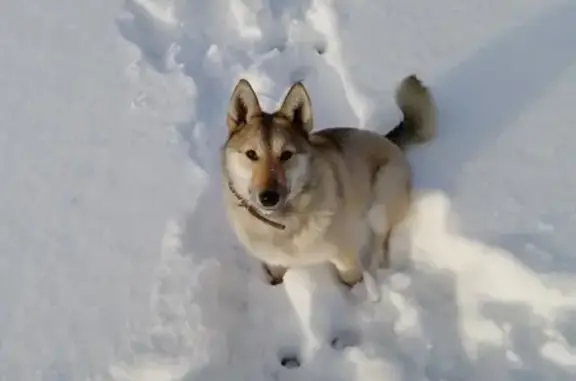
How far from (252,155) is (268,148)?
0.06 m

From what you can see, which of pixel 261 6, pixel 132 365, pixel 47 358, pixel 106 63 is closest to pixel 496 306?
pixel 132 365

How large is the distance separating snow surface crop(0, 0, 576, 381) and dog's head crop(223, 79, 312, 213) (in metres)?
0.58

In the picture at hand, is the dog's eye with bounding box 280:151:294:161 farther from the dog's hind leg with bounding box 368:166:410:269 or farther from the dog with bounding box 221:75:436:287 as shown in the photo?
the dog's hind leg with bounding box 368:166:410:269

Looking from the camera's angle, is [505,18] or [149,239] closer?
[149,239]

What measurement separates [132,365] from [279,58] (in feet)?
5.49

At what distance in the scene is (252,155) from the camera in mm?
2561

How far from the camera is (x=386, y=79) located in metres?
3.55

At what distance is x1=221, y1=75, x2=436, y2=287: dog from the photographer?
101 inches

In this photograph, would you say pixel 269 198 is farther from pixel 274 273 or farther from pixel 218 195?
pixel 218 195

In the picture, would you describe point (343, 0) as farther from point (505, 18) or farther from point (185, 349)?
point (185, 349)

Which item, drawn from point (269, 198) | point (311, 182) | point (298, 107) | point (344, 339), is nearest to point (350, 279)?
point (344, 339)

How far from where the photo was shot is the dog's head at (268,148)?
2.54 meters

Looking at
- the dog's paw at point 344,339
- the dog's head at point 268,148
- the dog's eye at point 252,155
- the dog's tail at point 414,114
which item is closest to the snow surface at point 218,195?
the dog's paw at point 344,339

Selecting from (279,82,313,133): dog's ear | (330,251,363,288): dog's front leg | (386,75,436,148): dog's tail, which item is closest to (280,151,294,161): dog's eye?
(279,82,313,133): dog's ear
